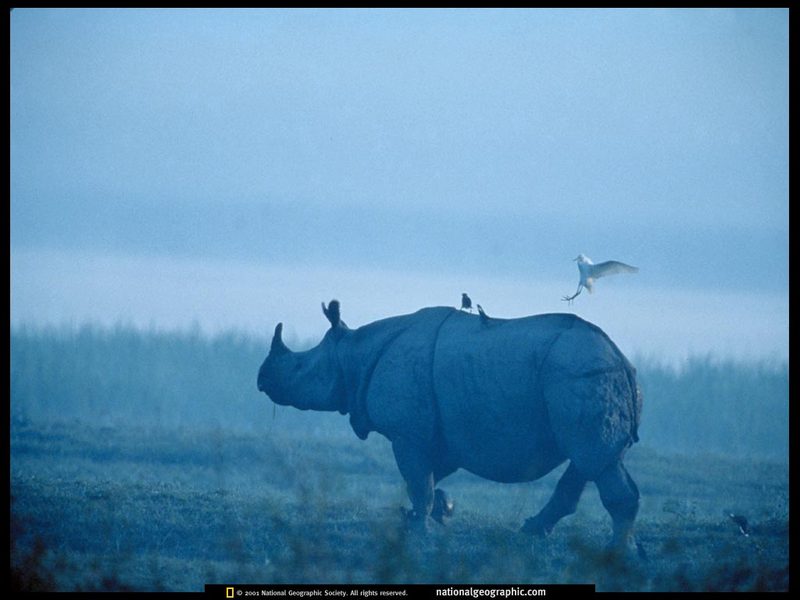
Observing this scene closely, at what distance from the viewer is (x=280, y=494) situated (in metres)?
13.0

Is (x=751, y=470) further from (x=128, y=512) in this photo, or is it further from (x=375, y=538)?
(x=128, y=512)

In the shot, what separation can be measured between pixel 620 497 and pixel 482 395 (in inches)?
53.8

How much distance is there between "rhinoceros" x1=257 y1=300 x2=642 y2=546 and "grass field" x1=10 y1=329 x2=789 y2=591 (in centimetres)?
50

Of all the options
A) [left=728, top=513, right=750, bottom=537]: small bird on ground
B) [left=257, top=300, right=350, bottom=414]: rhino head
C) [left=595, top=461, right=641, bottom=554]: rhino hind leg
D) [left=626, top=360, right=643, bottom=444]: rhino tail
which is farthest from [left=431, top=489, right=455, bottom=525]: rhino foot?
[left=728, top=513, right=750, bottom=537]: small bird on ground

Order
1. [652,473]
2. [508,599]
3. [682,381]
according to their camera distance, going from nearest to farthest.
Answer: [508,599], [652,473], [682,381]

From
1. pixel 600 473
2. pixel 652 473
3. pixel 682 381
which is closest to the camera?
pixel 600 473

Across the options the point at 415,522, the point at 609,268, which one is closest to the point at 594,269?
the point at 609,268

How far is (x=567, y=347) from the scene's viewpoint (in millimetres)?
10281

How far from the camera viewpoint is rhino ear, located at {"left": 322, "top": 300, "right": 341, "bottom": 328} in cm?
1162

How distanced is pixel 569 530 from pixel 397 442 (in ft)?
5.53

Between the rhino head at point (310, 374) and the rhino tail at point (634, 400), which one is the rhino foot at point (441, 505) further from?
the rhino tail at point (634, 400)

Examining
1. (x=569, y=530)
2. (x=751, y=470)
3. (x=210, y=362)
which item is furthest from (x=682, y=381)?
(x=569, y=530)
